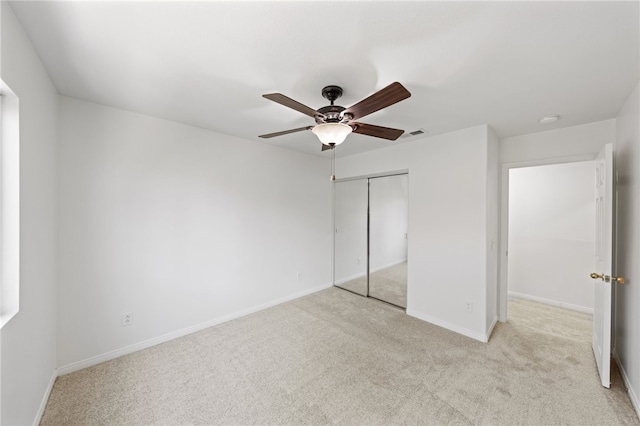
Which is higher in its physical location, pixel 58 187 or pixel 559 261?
pixel 58 187

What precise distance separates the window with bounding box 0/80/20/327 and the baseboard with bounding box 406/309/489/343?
363cm

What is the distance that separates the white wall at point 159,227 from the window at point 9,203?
91 centimetres

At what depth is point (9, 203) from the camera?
134 centimetres

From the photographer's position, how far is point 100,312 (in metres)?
2.26

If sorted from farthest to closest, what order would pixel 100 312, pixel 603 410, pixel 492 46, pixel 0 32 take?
pixel 100 312, pixel 603 410, pixel 492 46, pixel 0 32

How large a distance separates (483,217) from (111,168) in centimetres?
381

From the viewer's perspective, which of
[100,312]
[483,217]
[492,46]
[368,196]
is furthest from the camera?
[368,196]

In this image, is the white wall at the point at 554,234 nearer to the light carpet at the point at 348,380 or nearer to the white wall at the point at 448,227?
the light carpet at the point at 348,380

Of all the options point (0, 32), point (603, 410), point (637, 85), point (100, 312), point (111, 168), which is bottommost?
point (603, 410)

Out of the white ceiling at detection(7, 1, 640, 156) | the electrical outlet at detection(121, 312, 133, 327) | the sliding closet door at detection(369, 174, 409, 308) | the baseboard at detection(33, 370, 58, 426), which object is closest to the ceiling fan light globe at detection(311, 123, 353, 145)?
the white ceiling at detection(7, 1, 640, 156)

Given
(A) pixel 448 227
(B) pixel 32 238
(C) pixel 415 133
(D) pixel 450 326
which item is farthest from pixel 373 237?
(B) pixel 32 238

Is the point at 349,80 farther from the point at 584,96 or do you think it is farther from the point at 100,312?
the point at 100,312

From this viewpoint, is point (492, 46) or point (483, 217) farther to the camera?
point (483, 217)

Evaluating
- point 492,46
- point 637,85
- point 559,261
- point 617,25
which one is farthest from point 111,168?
point 559,261
